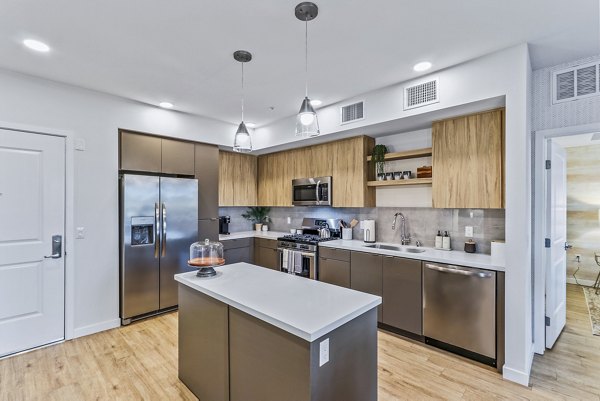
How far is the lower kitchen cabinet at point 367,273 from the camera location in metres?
3.38

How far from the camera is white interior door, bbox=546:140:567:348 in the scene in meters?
2.93

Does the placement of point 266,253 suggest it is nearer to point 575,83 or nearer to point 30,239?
point 30,239

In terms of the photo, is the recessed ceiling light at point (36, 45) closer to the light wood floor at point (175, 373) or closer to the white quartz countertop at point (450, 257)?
the light wood floor at point (175, 373)

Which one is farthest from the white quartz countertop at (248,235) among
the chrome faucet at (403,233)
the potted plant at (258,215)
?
the chrome faucet at (403,233)

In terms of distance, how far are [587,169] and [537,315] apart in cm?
384

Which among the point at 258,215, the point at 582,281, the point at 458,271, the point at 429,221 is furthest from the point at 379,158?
the point at 582,281

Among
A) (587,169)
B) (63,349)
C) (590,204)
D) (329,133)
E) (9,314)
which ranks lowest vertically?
(63,349)

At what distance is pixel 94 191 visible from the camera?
135 inches

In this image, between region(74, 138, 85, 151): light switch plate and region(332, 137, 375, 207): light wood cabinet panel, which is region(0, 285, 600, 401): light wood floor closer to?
region(332, 137, 375, 207): light wood cabinet panel

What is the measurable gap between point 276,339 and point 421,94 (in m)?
2.72

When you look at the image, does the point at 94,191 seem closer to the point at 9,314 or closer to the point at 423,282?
the point at 9,314

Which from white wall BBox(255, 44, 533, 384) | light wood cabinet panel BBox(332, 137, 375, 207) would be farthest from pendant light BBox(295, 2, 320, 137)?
light wood cabinet panel BBox(332, 137, 375, 207)

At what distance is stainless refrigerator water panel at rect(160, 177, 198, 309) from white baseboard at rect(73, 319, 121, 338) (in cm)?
55

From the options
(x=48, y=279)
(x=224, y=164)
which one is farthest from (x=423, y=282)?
(x=48, y=279)
